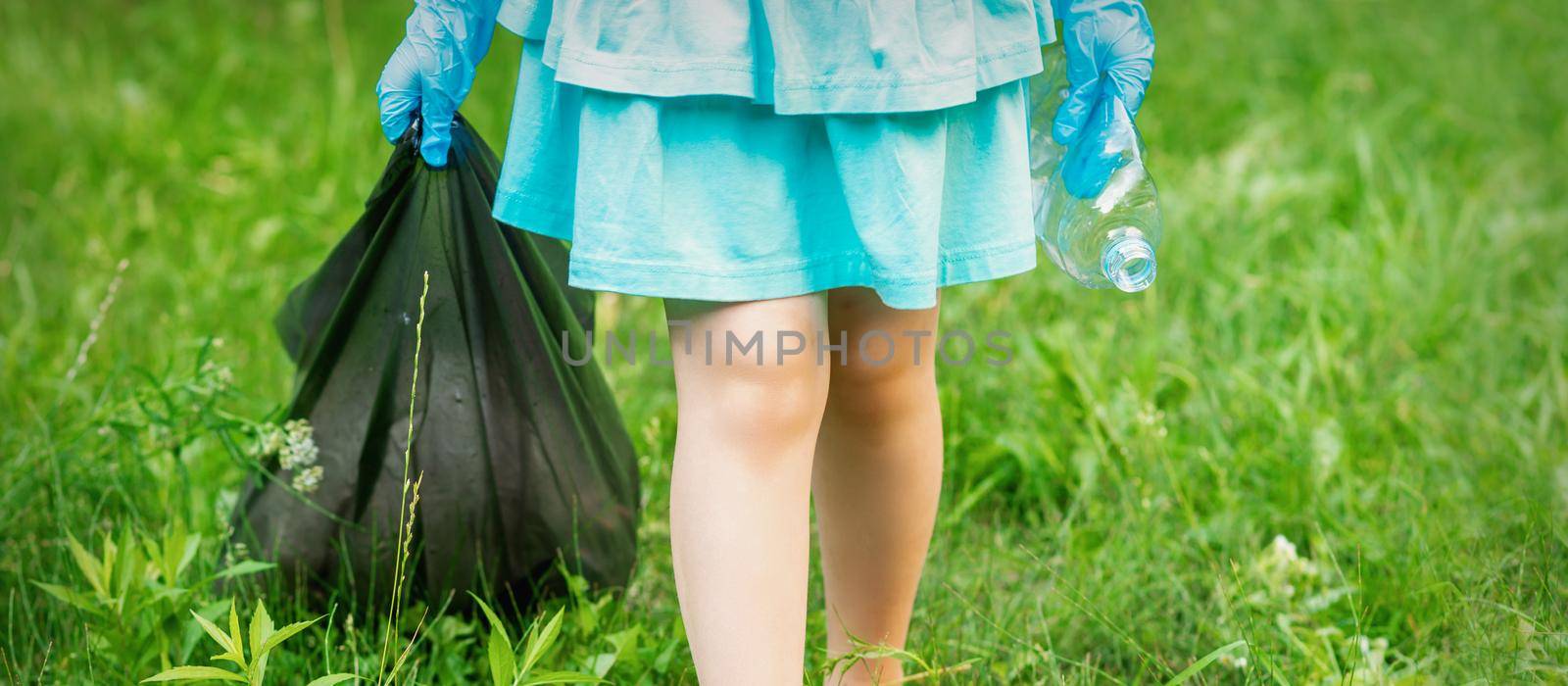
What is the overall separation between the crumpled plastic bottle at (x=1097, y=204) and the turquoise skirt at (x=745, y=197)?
0.28 metres

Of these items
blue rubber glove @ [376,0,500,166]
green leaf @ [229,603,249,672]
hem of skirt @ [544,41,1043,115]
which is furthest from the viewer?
blue rubber glove @ [376,0,500,166]

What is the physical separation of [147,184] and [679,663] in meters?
2.46

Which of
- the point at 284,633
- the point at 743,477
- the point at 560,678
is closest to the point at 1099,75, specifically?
the point at 743,477

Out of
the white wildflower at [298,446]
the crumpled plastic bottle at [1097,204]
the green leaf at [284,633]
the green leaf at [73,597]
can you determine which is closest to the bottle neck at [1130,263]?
the crumpled plastic bottle at [1097,204]

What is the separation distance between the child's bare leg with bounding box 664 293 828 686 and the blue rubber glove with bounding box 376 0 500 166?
379 millimetres

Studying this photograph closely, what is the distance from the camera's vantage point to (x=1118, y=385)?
239 cm

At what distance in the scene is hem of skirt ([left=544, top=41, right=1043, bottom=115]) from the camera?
3.93 ft

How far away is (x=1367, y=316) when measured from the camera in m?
2.67

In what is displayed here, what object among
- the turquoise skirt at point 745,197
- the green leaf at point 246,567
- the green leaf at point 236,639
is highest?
the turquoise skirt at point 745,197

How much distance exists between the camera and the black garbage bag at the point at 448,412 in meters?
1.62

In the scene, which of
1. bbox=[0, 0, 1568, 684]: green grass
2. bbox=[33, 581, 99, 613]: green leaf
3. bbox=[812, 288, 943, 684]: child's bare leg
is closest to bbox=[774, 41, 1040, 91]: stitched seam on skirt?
bbox=[812, 288, 943, 684]: child's bare leg

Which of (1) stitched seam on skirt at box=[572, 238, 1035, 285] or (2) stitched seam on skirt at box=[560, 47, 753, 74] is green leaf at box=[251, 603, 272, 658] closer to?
(1) stitched seam on skirt at box=[572, 238, 1035, 285]

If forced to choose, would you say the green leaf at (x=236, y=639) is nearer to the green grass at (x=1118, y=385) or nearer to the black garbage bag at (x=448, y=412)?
the green grass at (x=1118, y=385)

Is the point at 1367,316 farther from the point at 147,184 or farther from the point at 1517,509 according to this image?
the point at 147,184
